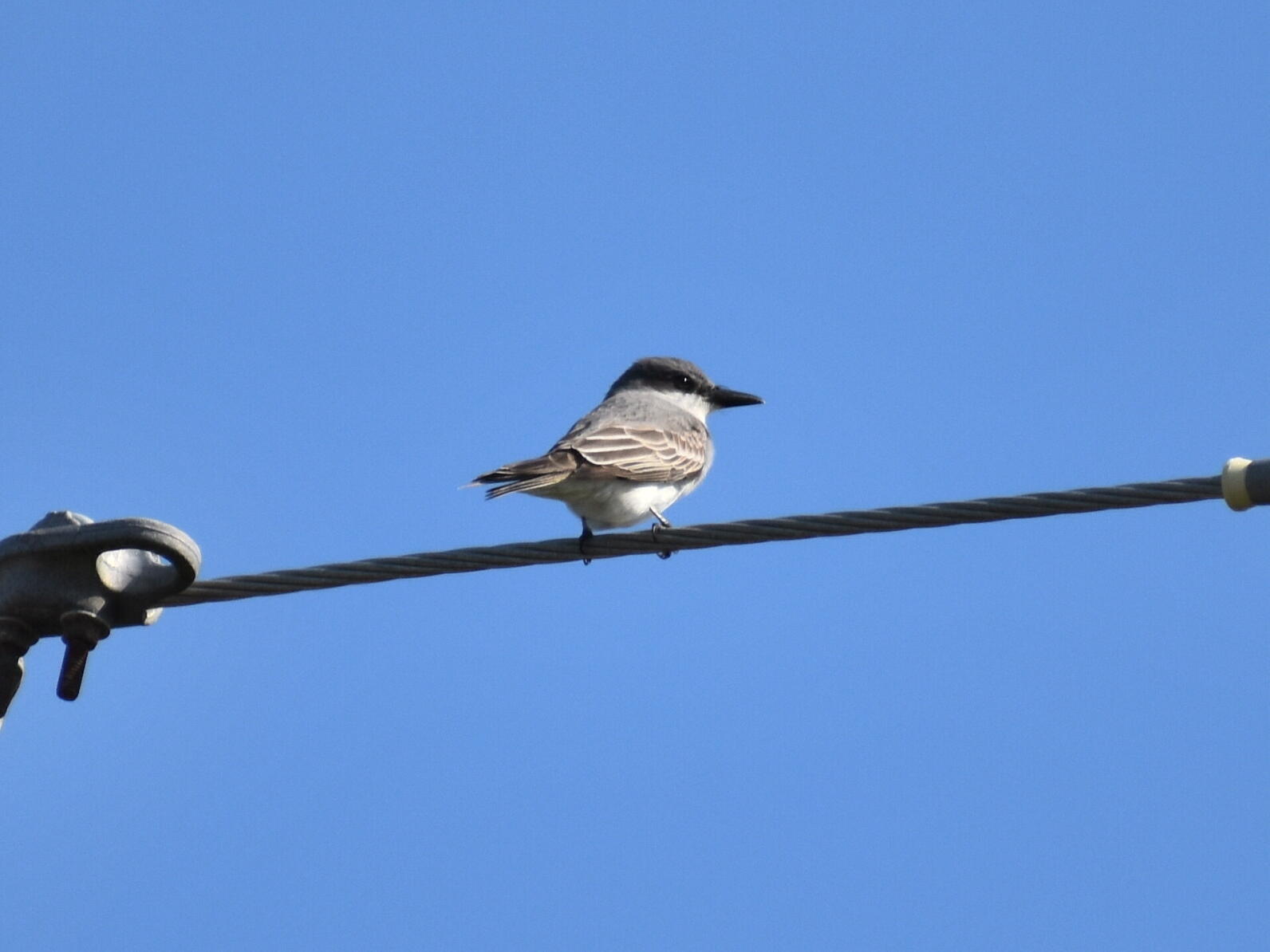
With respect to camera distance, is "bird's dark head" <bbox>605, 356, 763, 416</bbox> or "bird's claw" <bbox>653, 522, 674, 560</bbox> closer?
"bird's claw" <bbox>653, 522, 674, 560</bbox>

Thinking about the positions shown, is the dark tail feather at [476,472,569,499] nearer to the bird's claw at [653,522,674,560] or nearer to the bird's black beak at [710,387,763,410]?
the bird's claw at [653,522,674,560]

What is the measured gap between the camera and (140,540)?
6.20m

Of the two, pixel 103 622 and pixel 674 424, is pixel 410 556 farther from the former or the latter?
pixel 674 424

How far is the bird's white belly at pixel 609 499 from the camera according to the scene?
31.0 ft

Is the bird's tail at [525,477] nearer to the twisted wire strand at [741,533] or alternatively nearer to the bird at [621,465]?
the bird at [621,465]

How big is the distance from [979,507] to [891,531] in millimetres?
343

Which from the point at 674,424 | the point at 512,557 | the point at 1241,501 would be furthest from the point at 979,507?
the point at 674,424

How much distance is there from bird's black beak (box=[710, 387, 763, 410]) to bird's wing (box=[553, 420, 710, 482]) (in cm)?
152

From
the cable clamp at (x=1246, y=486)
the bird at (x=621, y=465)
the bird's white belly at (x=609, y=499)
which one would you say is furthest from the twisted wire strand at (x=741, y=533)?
the bird's white belly at (x=609, y=499)

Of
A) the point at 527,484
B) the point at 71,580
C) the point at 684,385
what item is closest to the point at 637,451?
the point at 527,484

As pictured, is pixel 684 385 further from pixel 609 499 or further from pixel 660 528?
pixel 660 528

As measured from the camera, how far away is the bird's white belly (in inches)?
372

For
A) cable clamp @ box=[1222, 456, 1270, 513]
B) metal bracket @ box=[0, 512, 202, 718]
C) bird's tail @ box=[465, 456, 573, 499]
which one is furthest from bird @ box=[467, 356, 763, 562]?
cable clamp @ box=[1222, 456, 1270, 513]

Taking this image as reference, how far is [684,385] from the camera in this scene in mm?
12422
